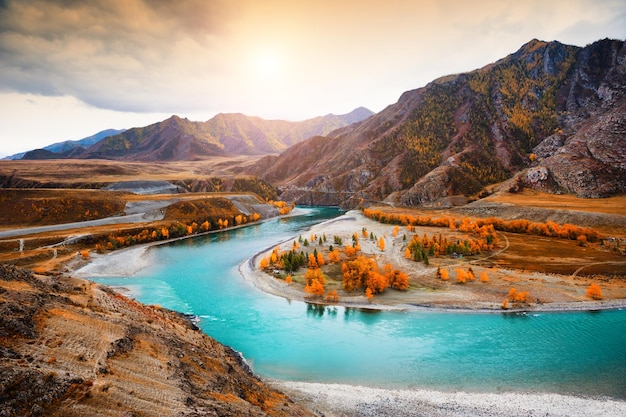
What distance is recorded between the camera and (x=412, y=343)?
45.8m

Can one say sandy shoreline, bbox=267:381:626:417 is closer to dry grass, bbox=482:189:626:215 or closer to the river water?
the river water

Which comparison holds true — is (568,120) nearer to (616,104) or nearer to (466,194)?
(616,104)

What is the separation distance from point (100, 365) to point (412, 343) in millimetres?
36693

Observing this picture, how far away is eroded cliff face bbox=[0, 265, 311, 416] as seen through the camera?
1708 centimetres

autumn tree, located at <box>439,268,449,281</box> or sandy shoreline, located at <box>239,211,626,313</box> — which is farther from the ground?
autumn tree, located at <box>439,268,449,281</box>

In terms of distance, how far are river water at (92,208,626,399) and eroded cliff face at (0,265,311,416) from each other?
1205 cm

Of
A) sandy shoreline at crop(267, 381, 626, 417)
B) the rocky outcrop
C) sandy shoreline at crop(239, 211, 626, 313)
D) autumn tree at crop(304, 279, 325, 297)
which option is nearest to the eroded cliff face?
sandy shoreline at crop(267, 381, 626, 417)

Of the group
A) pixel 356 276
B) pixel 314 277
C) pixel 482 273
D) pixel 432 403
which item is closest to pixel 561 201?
pixel 482 273

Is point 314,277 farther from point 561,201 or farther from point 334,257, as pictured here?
point 561,201

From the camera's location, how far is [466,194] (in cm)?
16100

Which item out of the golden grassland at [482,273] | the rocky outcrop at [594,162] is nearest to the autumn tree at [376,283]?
the golden grassland at [482,273]

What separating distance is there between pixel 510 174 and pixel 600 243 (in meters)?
99.6

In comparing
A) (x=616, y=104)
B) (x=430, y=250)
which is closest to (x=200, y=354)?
(x=430, y=250)

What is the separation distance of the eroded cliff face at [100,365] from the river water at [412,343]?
12053 millimetres
